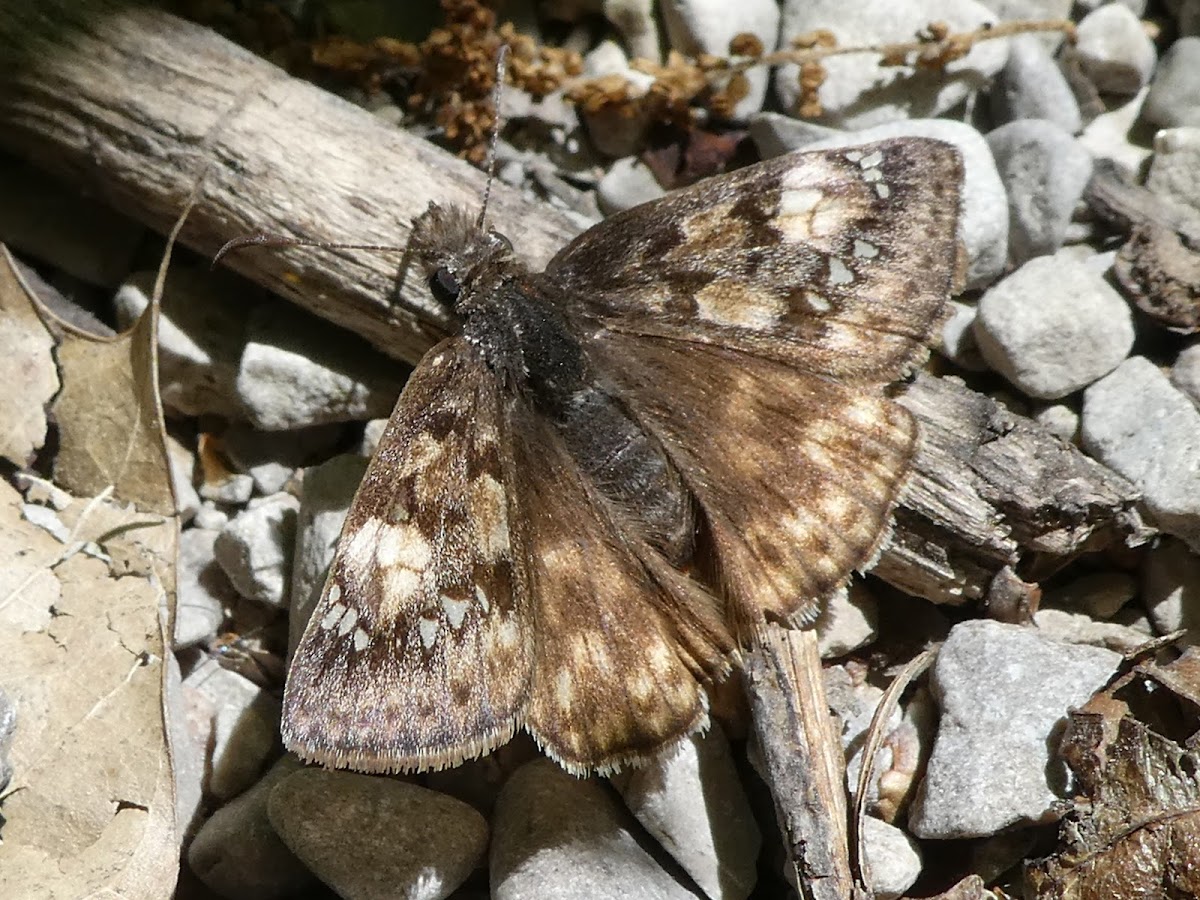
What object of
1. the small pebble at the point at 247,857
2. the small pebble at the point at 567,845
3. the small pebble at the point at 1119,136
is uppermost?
the small pebble at the point at 1119,136

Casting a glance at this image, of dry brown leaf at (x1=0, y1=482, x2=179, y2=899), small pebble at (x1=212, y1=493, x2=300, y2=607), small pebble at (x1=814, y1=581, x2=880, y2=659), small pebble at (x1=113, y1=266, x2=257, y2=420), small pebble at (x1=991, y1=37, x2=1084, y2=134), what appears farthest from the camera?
small pebble at (x1=991, y1=37, x2=1084, y2=134)

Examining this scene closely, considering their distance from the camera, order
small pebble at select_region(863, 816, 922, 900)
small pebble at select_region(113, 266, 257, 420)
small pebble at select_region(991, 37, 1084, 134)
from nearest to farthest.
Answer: small pebble at select_region(863, 816, 922, 900) → small pebble at select_region(113, 266, 257, 420) → small pebble at select_region(991, 37, 1084, 134)

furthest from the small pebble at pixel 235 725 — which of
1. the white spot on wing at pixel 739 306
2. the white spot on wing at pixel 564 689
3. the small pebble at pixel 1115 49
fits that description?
the small pebble at pixel 1115 49

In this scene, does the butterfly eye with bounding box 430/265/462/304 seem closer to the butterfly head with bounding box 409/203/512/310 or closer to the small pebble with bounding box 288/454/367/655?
the butterfly head with bounding box 409/203/512/310

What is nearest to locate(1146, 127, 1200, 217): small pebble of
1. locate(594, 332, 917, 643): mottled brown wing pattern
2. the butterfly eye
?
locate(594, 332, 917, 643): mottled brown wing pattern

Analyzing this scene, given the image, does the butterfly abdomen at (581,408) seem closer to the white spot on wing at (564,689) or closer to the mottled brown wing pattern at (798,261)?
the mottled brown wing pattern at (798,261)

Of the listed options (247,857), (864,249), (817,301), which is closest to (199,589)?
(247,857)
